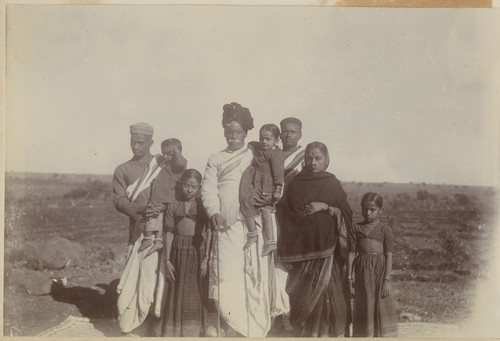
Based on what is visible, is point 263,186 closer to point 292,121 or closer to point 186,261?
point 292,121

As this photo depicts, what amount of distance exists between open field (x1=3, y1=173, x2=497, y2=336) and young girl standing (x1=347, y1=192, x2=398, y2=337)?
10 cm

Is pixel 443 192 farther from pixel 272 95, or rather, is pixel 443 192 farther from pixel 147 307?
pixel 147 307

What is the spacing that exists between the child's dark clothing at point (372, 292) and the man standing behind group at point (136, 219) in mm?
1533

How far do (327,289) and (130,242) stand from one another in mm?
1536

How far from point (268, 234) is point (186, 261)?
651mm

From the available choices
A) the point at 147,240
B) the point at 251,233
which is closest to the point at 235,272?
the point at 251,233

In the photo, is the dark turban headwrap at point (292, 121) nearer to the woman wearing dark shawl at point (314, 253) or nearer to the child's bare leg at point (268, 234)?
the woman wearing dark shawl at point (314, 253)

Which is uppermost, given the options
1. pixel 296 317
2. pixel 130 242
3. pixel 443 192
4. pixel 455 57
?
pixel 455 57

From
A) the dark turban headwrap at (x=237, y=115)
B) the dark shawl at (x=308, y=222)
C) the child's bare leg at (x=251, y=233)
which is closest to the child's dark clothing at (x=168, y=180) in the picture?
the dark turban headwrap at (x=237, y=115)

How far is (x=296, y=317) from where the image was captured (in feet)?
20.3

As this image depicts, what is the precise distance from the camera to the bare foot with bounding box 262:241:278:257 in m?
6.18

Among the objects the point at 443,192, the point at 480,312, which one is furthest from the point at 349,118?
the point at 480,312

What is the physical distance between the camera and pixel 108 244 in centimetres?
629

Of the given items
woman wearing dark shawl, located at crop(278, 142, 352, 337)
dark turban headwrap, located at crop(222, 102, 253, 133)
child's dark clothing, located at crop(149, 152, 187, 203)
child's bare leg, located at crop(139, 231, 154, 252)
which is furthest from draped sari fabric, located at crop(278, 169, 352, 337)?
child's bare leg, located at crop(139, 231, 154, 252)
